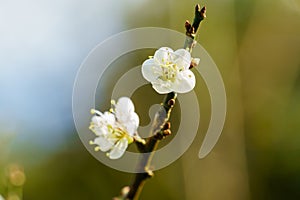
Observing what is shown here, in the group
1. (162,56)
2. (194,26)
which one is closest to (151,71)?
(162,56)

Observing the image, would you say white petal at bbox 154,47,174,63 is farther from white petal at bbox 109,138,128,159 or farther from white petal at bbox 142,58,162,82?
white petal at bbox 109,138,128,159

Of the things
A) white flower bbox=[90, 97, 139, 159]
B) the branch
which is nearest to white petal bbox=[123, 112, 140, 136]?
white flower bbox=[90, 97, 139, 159]

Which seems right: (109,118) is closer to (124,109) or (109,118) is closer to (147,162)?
(124,109)

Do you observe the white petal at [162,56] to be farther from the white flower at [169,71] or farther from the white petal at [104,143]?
the white petal at [104,143]

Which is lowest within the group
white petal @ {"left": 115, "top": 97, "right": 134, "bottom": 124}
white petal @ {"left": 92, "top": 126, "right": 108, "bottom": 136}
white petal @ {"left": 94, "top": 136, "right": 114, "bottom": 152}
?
white petal @ {"left": 94, "top": 136, "right": 114, "bottom": 152}

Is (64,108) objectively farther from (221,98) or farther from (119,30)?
(221,98)

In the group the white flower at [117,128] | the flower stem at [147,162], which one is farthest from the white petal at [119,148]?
the flower stem at [147,162]
